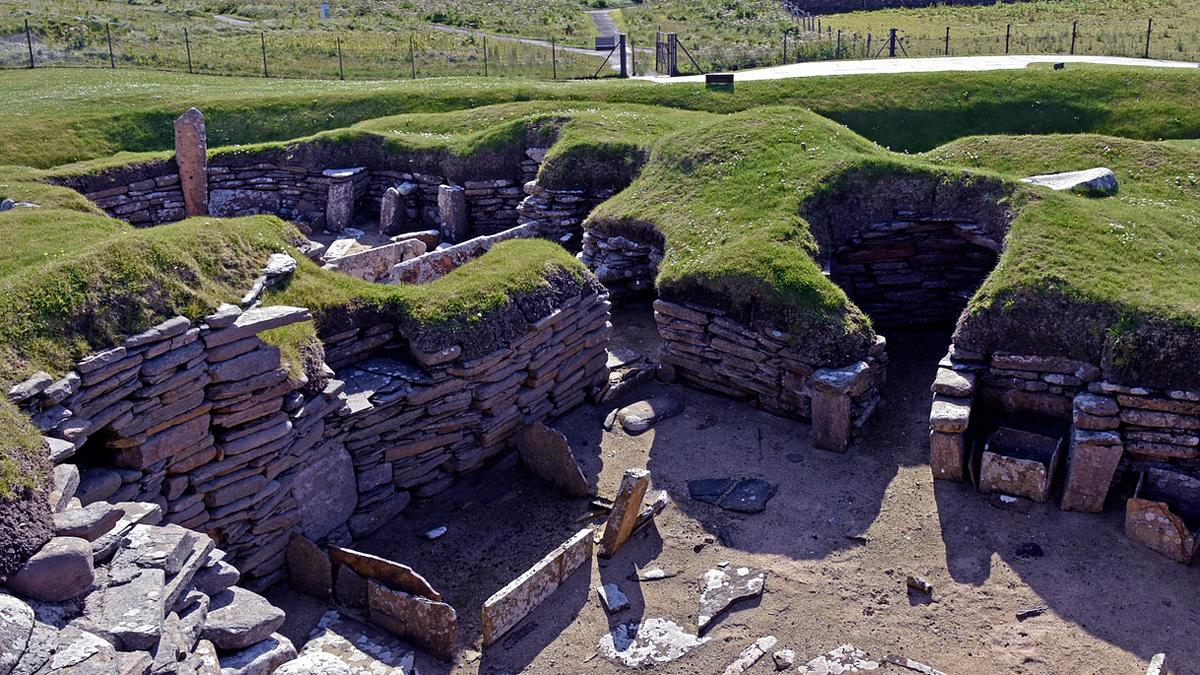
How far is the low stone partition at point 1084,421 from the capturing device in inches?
433

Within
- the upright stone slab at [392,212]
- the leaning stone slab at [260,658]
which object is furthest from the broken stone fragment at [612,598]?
the upright stone slab at [392,212]

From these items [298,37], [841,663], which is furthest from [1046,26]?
[841,663]

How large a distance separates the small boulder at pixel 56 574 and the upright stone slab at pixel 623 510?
5.40 meters

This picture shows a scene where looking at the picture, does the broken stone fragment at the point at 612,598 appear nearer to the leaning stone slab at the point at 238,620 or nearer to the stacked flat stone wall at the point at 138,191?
the leaning stone slab at the point at 238,620

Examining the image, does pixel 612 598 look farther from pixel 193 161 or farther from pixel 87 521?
pixel 193 161

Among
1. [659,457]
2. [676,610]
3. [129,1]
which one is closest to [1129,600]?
[676,610]

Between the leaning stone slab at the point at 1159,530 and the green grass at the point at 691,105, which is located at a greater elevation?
the green grass at the point at 691,105

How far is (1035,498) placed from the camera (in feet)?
37.8

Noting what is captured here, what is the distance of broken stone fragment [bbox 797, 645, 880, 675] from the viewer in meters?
9.29

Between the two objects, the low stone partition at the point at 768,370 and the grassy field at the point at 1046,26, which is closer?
the low stone partition at the point at 768,370

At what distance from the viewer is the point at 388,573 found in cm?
Answer: 995

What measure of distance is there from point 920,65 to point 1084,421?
770 inches

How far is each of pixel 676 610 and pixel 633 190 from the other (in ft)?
28.5

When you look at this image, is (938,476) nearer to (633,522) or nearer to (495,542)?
(633,522)
